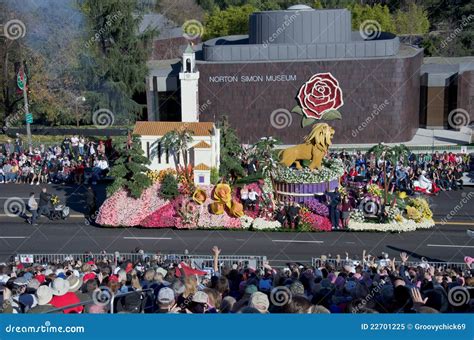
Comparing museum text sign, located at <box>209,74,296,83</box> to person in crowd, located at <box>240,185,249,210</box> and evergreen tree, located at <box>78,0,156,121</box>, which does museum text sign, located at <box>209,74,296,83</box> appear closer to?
evergreen tree, located at <box>78,0,156,121</box>

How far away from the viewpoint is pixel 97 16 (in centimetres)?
4556

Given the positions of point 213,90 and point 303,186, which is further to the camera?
point 213,90

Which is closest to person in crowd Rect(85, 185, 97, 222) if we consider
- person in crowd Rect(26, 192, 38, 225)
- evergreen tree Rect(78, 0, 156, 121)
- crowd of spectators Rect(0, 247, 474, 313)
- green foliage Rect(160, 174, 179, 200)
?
person in crowd Rect(26, 192, 38, 225)

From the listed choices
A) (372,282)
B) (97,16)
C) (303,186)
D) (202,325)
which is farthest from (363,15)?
(202,325)

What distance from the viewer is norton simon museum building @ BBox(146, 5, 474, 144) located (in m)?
38.3

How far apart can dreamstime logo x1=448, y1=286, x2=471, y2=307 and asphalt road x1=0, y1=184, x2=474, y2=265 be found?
39.2 feet

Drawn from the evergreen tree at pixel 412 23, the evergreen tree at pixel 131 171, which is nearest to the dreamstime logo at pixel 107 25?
the evergreen tree at pixel 131 171

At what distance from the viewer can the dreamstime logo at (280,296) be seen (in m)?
10.2

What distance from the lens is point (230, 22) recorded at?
211 ft

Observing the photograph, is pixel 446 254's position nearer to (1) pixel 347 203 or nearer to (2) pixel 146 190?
(1) pixel 347 203

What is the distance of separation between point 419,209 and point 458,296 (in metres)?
15.8

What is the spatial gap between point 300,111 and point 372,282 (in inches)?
1008

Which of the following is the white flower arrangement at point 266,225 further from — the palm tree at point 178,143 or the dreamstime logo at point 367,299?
the dreamstime logo at point 367,299

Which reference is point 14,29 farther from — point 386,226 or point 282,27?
point 386,226
